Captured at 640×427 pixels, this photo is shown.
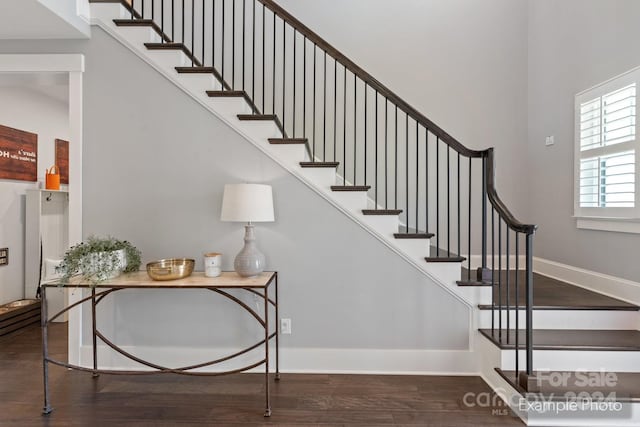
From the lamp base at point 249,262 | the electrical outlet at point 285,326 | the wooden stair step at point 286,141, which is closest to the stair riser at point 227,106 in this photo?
the wooden stair step at point 286,141

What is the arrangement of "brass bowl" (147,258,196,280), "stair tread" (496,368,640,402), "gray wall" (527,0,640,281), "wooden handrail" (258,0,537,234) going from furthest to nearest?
"gray wall" (527,0,640,281), "wooden handrail" (258,0,537,234), "brass bowl" (147,258,196,280), "stair tread" (496,368,640,402)

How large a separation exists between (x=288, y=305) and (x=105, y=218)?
163 centimetres

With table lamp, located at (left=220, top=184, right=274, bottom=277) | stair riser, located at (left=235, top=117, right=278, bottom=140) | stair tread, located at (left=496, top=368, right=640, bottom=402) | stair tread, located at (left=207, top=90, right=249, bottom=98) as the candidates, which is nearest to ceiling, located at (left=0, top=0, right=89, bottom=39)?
stair tread, located at (left=207, top=90, right=249, bottom=98)

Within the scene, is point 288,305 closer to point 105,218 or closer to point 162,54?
point 105,218

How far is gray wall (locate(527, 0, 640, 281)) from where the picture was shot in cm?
305

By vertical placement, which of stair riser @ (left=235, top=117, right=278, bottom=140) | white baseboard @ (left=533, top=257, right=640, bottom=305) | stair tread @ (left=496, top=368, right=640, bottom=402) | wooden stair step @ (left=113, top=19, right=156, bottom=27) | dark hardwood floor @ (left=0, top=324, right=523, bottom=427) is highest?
wooden stair step @ (left=113, top=19, right=156, bottom=27)

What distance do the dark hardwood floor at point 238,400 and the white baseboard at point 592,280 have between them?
1.41 meters

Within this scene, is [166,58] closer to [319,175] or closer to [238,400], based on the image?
[319,175]

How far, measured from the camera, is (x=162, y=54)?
299 centimetres

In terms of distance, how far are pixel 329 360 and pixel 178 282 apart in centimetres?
132

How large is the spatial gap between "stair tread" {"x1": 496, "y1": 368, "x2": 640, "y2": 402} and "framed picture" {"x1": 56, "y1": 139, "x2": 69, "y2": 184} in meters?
5.53

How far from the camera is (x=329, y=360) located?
2.97 meters

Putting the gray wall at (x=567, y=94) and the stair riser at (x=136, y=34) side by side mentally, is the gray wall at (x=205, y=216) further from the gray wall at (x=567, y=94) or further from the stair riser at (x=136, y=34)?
the gray wall at (x=567, y=94)

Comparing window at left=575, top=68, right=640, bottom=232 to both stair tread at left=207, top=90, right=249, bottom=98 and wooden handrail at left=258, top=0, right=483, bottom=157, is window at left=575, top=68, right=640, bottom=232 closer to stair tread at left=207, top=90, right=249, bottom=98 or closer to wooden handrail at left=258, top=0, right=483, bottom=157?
wooden handrail at left=258, top=0, right=483, bottom=157
